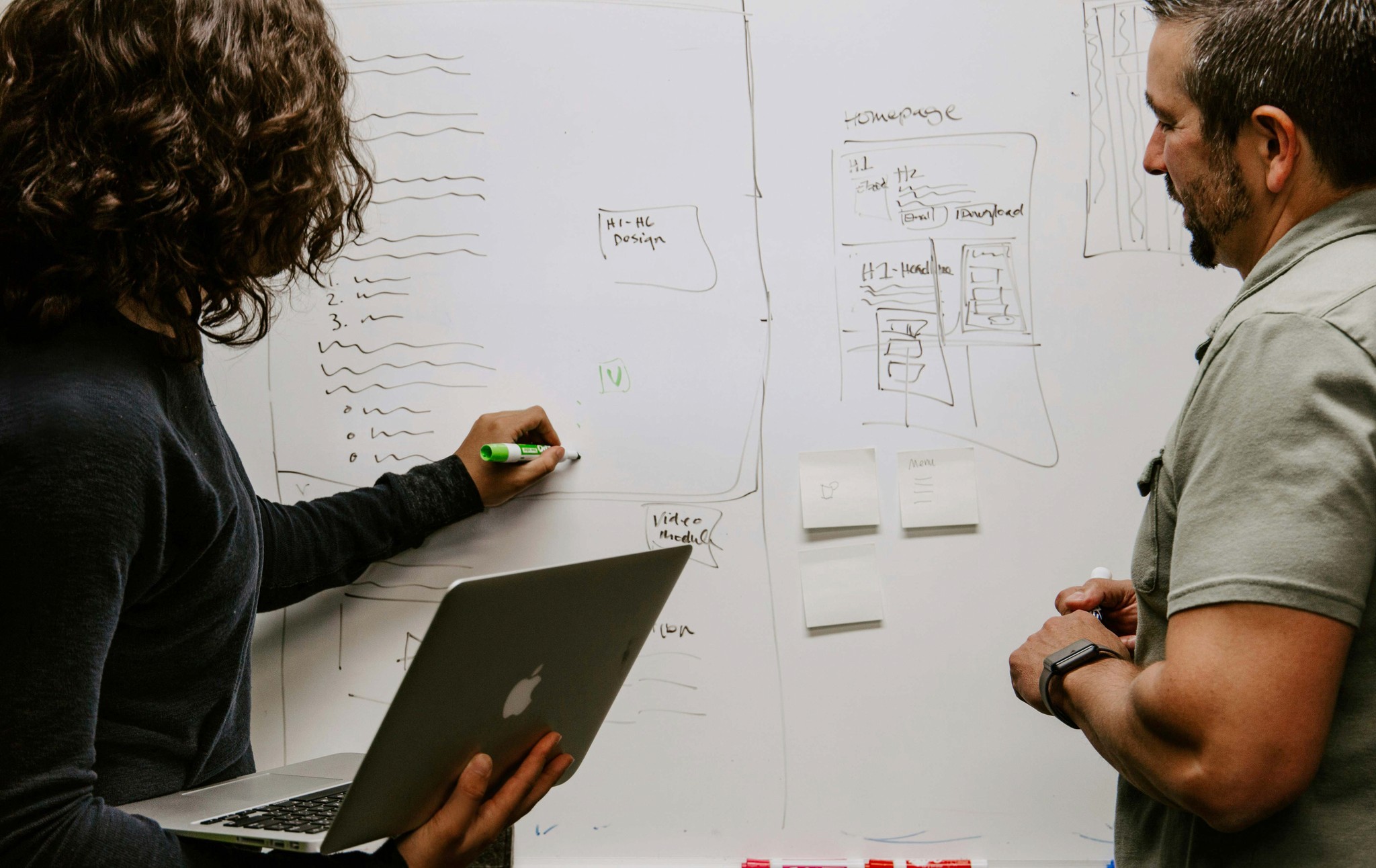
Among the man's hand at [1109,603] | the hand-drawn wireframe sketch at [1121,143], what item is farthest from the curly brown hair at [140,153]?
the hand-drawn wireframe sketch at [1121,143]

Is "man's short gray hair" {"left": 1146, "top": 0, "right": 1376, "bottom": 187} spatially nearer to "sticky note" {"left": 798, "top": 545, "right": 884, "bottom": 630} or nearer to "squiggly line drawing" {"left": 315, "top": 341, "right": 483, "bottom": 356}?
"sticky note" {"left": 798, "top": 545, "right": 884, "bottom": 630}

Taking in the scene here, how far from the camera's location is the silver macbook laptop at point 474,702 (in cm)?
66

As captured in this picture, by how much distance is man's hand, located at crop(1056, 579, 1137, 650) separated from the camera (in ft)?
3.29

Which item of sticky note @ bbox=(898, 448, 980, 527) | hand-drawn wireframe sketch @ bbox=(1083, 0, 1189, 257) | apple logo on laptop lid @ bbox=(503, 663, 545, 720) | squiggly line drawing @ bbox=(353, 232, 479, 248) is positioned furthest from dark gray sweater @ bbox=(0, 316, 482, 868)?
hand-drawn wireframe sketch @ bbox=(1083, 0, 1189, 257)

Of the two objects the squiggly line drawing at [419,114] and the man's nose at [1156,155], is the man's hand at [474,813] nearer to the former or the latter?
the man's nose at [1156,155]

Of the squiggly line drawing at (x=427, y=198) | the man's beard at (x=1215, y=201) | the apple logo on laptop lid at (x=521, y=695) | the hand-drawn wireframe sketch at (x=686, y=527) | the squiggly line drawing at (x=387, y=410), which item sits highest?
the squiggly line drawing at (x=427, y=198)

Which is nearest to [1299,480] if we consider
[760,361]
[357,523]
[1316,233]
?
[1316,233]

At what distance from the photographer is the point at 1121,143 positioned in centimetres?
127

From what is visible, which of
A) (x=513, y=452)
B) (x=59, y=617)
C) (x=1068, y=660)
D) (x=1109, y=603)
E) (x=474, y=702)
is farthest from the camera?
(x=513, y=452)

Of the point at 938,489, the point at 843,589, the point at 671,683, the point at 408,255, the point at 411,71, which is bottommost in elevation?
the point at 671,683

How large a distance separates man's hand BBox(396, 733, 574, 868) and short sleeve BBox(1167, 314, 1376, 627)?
1.76 feet

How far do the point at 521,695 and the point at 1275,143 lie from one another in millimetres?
747

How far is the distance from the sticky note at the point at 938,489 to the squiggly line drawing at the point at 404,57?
0.83 m

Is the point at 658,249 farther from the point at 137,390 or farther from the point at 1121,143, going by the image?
the point at 137,390
